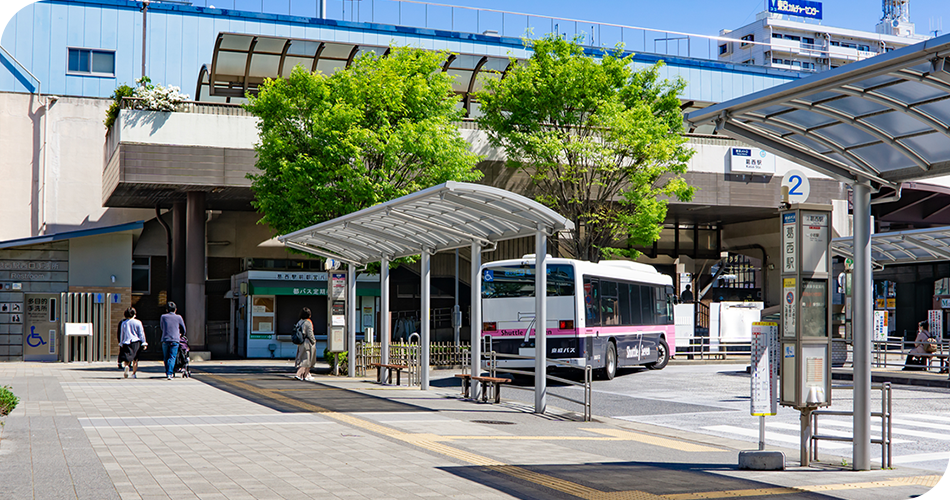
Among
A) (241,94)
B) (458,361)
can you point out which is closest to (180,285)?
(241,94)

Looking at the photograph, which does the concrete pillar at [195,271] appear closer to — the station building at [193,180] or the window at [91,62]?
the station building at [193,180]

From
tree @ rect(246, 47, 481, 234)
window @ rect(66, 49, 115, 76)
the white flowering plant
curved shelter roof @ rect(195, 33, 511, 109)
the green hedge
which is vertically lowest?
the green hedge

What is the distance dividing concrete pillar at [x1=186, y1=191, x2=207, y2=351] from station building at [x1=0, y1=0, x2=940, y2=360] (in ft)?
0.14

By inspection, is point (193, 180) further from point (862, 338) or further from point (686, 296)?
point (686, 296)

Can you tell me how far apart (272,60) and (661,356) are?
15924 mm

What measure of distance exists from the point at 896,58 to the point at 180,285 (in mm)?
26547

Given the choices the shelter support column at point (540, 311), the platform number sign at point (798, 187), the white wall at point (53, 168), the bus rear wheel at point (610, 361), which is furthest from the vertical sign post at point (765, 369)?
the white wall at point (53, 168)

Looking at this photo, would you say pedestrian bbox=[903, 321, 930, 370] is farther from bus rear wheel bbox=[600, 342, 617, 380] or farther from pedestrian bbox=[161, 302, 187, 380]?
pedestrian bbox=[161, 302, 187, 380]

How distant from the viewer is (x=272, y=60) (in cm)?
2952

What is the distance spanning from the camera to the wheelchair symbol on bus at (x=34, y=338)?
27.5 m

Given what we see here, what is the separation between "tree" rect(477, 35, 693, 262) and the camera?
2588 cm

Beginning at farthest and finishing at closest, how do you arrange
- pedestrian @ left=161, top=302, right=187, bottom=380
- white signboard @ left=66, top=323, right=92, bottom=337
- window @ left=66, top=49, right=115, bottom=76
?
window @ left=66, top=49, right=115, bottom=76 → white signboard @ left=66, top=323, right=92, bottom=337 → pedestrian @ left=161, top=302, right=187, bottom=380

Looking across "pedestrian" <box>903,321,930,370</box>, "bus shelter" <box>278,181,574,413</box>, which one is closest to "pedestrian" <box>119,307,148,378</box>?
"bus shelter" <box>278,181,574,413</box>

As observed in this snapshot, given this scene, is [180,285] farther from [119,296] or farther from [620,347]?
[620,347]
